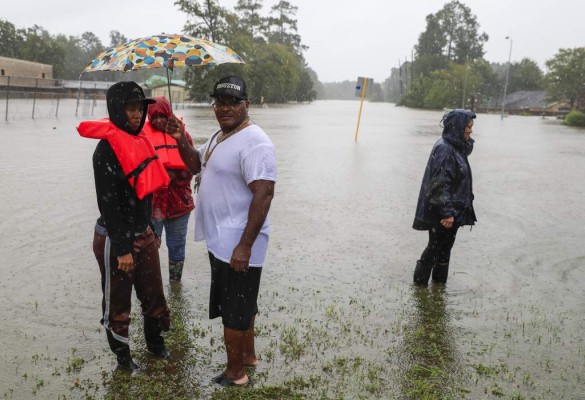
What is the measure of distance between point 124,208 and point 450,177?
3112 mm

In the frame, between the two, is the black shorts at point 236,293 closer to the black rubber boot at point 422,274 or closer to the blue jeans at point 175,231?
the blue jeans at point 175,231

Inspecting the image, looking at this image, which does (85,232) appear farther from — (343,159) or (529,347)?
(343,159)

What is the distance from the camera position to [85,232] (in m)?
7.32

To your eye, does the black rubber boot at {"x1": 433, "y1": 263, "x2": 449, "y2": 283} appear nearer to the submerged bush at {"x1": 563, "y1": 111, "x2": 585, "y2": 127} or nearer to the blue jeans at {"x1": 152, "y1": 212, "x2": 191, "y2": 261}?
the blue jeans at {"x1": 152, "y1": 212, "x2": 191, "y2": 261}

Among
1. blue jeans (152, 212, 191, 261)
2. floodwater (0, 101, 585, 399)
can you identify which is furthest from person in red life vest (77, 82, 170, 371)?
blue jeans (152, 212, 191, 261)

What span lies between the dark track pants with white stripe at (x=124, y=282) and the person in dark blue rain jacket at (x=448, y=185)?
2.77 m

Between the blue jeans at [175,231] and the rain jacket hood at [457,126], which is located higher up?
the rain jacket hood at [457,126]

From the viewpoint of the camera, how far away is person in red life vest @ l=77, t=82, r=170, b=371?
3.25 metres

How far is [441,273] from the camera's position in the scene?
574 cm

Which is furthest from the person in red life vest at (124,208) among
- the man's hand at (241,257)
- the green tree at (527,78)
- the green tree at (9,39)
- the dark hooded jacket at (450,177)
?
the green tree at (527,78)

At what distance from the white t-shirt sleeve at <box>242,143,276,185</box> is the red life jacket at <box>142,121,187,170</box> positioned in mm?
1841

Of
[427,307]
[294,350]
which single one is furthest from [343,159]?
[294,350]

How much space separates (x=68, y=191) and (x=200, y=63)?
21.6 ft

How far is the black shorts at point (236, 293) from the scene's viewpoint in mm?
3303
